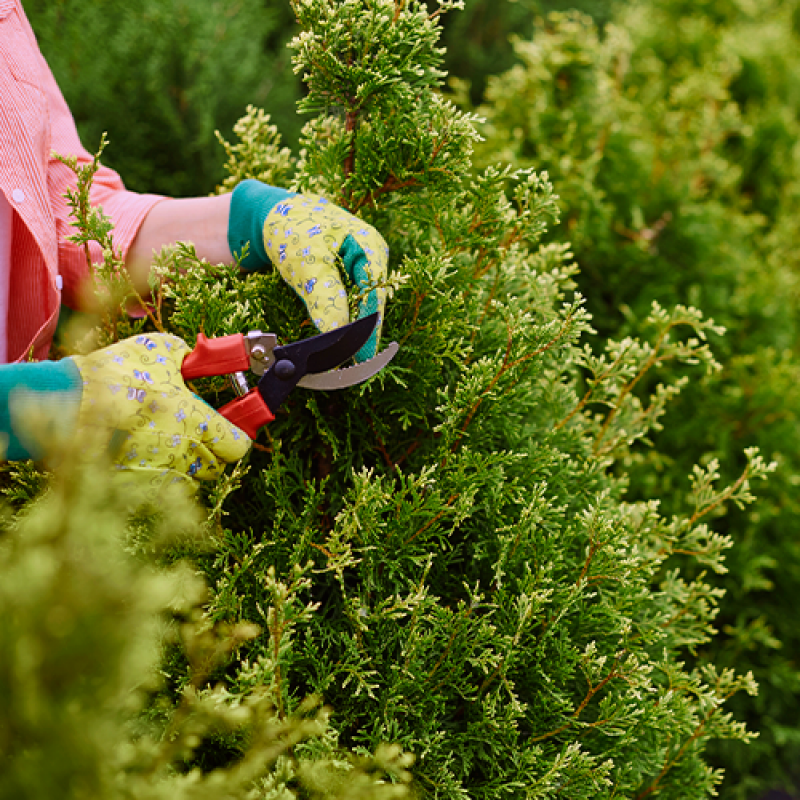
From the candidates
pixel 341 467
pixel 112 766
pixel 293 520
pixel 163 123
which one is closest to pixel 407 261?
pixel 341 467

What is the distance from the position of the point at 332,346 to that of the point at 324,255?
188 mm

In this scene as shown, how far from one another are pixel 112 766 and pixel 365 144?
1.12m

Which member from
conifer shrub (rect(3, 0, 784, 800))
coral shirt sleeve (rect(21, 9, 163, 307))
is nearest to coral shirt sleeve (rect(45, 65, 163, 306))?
coral shirt sleeve (rect(21, 9, 163, 307))

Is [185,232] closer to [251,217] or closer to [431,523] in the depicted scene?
[251,217]

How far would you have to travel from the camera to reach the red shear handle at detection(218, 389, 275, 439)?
3.73 feet

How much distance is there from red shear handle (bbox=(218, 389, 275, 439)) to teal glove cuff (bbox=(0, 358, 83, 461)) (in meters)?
0.24

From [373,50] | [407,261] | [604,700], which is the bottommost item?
[604,700]

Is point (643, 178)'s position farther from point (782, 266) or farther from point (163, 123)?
point (163, 123)

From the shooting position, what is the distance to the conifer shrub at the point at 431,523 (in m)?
1.11

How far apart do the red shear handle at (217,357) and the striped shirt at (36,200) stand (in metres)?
0.36

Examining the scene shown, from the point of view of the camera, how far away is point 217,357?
1131 mm

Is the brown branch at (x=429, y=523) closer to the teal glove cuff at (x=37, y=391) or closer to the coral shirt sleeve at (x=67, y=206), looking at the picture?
the teal glove cuff at (x=37, y=391)

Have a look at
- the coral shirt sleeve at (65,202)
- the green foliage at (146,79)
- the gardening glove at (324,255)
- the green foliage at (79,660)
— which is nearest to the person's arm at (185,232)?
the coral shirt sleeve at (65,202)

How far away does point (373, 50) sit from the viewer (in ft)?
4.30
